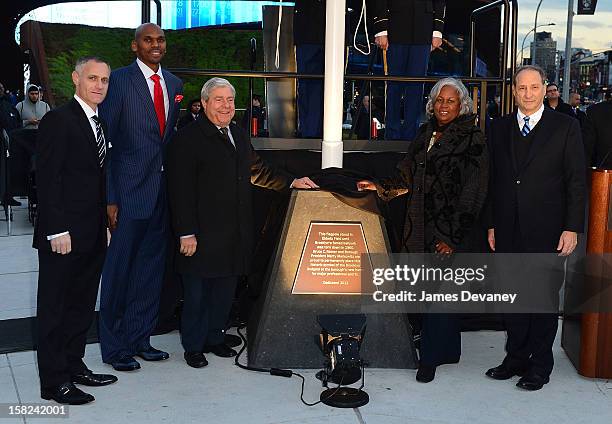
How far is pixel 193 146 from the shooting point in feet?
16.4

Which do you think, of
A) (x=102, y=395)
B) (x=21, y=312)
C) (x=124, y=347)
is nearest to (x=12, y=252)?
(x=21, y=312)

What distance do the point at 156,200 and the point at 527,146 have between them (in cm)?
236

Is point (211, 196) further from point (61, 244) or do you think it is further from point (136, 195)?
point (61, 244)

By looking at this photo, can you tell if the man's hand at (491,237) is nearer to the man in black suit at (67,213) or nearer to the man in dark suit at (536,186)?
the man in dark suit at (536,186)

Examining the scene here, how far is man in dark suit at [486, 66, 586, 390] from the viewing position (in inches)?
186

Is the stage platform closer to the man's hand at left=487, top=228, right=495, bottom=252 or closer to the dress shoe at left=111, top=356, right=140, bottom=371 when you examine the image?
the dress shoe at left=111, top=356, right=140, bottom=371

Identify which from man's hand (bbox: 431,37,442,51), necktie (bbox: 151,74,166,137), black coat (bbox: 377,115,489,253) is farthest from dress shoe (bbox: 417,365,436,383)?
man's hand (bbox: 431,37,442,51)

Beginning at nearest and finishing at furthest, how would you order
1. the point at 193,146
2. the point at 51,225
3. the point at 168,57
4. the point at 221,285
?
the point at 51,225 → the point at 193,146 → the point at 221,285 → the point at 168,57

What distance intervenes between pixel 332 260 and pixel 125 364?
1486mm

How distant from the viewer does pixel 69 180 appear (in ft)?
14.4

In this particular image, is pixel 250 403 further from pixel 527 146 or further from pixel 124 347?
pixel 527 146

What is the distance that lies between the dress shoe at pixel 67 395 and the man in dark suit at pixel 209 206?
89cm

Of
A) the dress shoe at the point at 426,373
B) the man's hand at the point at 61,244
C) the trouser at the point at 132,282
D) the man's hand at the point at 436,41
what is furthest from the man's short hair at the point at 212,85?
the man's hand at the point at 436,41

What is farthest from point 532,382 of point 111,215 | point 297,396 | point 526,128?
point 111,215
